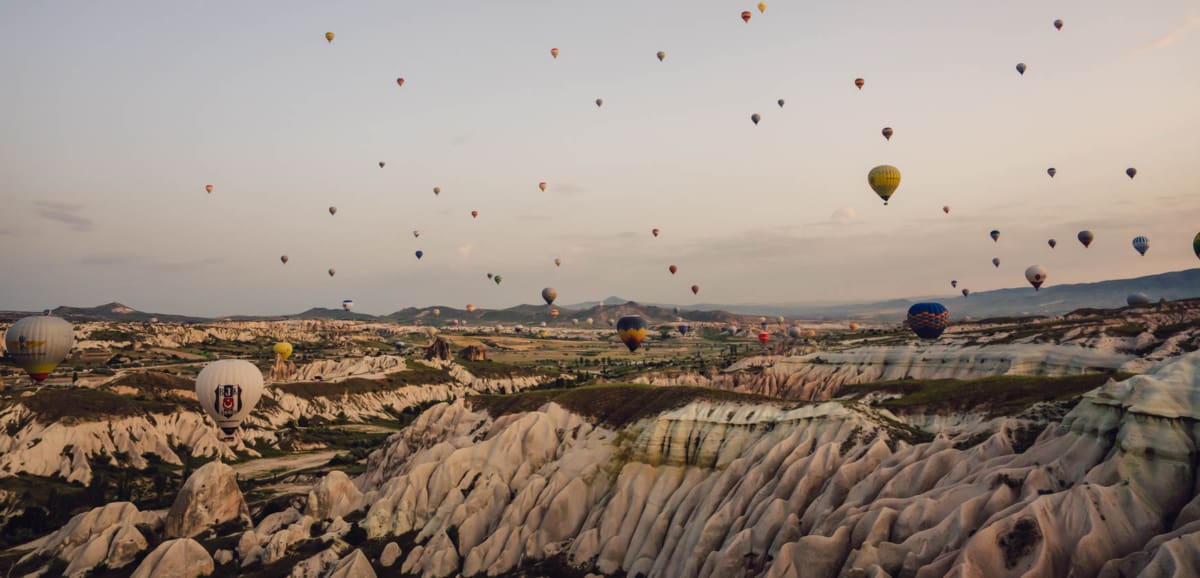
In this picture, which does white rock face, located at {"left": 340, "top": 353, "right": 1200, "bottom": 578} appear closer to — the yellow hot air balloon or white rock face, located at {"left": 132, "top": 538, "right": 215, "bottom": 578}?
white rock face, located at {"left": 132, "top": 538, "right": 215, "bottom": 578}

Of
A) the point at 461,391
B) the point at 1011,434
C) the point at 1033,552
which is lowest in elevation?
the point at 461,391

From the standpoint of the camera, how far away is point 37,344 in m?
71.6

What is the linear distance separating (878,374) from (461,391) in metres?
90.5

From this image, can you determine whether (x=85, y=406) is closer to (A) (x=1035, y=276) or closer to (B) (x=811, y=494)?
(B) (x=811, y=494)

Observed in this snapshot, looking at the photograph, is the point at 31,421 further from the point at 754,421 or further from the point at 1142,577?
the point at 1142,577

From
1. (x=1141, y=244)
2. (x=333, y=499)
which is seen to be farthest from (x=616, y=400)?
(x=1141, y=244)

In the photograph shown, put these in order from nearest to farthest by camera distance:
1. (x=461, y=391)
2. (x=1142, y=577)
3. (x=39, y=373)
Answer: (x=1142, y=577)
(x=39, y=373)
(x=461, y=391)

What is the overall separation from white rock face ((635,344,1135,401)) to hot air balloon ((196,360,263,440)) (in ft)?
203

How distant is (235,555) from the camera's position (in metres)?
46.2

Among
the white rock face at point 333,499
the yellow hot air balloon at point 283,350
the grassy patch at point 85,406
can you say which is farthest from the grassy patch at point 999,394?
the yellow hot air balloon at point 283,350

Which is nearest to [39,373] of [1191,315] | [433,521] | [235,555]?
[235,555]

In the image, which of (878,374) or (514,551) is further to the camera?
(878,374)

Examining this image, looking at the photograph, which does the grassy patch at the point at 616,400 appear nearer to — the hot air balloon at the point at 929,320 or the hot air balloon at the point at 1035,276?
the hot air balloon at the point at 929,320

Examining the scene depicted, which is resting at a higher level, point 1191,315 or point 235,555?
point 1191,315
